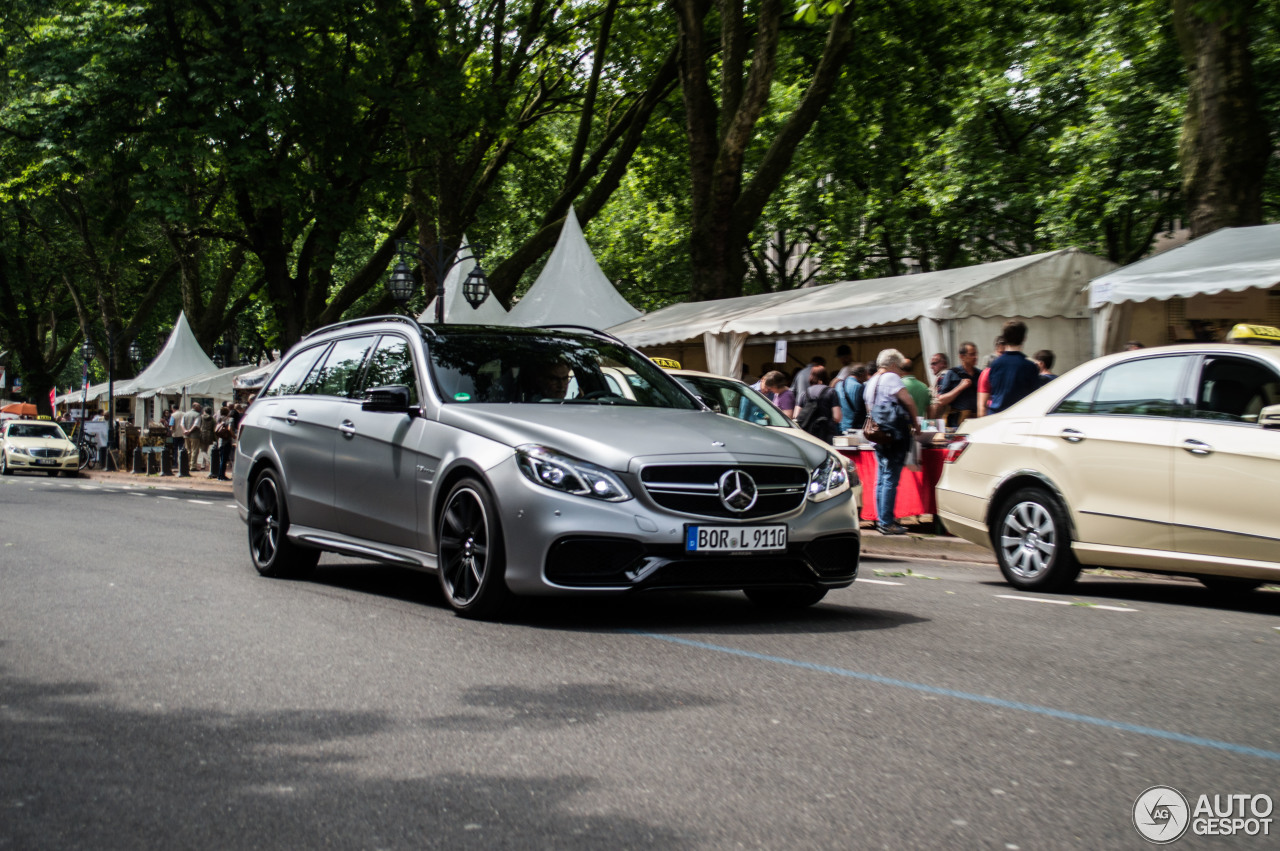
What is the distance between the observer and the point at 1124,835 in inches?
138

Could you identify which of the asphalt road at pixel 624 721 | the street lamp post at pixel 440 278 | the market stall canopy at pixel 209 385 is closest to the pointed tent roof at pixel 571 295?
the street lamp post at pixel 440 278

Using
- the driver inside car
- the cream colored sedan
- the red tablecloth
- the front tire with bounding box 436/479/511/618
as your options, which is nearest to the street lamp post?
the red tablecloth

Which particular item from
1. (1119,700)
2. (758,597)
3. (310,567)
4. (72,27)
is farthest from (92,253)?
(1119,700)

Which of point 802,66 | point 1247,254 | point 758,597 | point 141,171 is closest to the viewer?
point 758,597

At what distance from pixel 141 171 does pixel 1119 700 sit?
75.2 ft

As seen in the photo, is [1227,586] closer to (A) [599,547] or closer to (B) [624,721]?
(A) [599,547]

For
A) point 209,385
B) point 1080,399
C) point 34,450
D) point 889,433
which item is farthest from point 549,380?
point 209,385

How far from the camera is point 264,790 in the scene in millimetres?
3969

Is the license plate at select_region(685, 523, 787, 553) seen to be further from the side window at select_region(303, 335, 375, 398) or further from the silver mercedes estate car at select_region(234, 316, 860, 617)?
the side window at select_region(303, 335, 375, 398)

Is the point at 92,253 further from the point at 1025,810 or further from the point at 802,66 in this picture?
the point at 1025,810

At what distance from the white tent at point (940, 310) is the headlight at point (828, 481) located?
8.99 meters

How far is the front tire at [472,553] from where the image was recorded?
681 centimetres

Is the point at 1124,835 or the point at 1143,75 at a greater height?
the point at 1143,75

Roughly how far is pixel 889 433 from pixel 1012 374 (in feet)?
4.13
